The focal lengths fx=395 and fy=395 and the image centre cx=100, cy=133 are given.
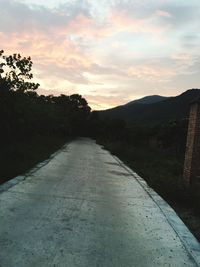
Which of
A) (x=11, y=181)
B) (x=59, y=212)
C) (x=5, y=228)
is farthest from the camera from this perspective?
(x=11, y=181)

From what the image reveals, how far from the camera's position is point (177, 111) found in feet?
338

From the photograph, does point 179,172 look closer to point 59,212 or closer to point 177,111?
point 59,212

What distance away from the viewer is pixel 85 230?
21.6 feet

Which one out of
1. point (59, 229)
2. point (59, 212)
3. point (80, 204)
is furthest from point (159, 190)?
point (59, 229)

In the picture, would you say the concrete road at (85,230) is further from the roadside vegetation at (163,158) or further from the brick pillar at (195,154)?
the brick pillar at (195,154)

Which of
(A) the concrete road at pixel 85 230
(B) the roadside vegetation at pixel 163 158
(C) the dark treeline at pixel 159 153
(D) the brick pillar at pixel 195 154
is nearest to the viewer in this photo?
(A) the concrete road at pixel 85 230

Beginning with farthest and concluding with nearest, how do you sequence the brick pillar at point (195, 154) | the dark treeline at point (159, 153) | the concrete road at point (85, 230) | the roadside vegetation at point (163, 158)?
1. the dark treeline at point (159, 153)
2. the brick pillar at point (195, 154)
3. the roadside vegetation at point (163, 158)
4. the concrete road at point (85, 230)

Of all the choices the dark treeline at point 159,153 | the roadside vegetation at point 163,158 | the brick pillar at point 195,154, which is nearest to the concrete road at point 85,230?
the roadside vegetation at point 163,158

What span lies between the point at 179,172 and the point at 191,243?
34.9ft

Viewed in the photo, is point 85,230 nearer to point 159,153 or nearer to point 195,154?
point 195,154

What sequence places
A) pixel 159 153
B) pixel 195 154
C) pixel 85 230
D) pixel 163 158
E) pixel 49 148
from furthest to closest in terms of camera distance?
pixel 159 153, pixel 49 148, pixel 163 158, pixel 195 154, pixel 85 230

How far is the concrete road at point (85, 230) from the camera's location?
5.19 metres

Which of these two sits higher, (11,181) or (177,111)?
(177,111)

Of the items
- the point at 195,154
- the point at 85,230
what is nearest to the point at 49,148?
the point at 195,154
